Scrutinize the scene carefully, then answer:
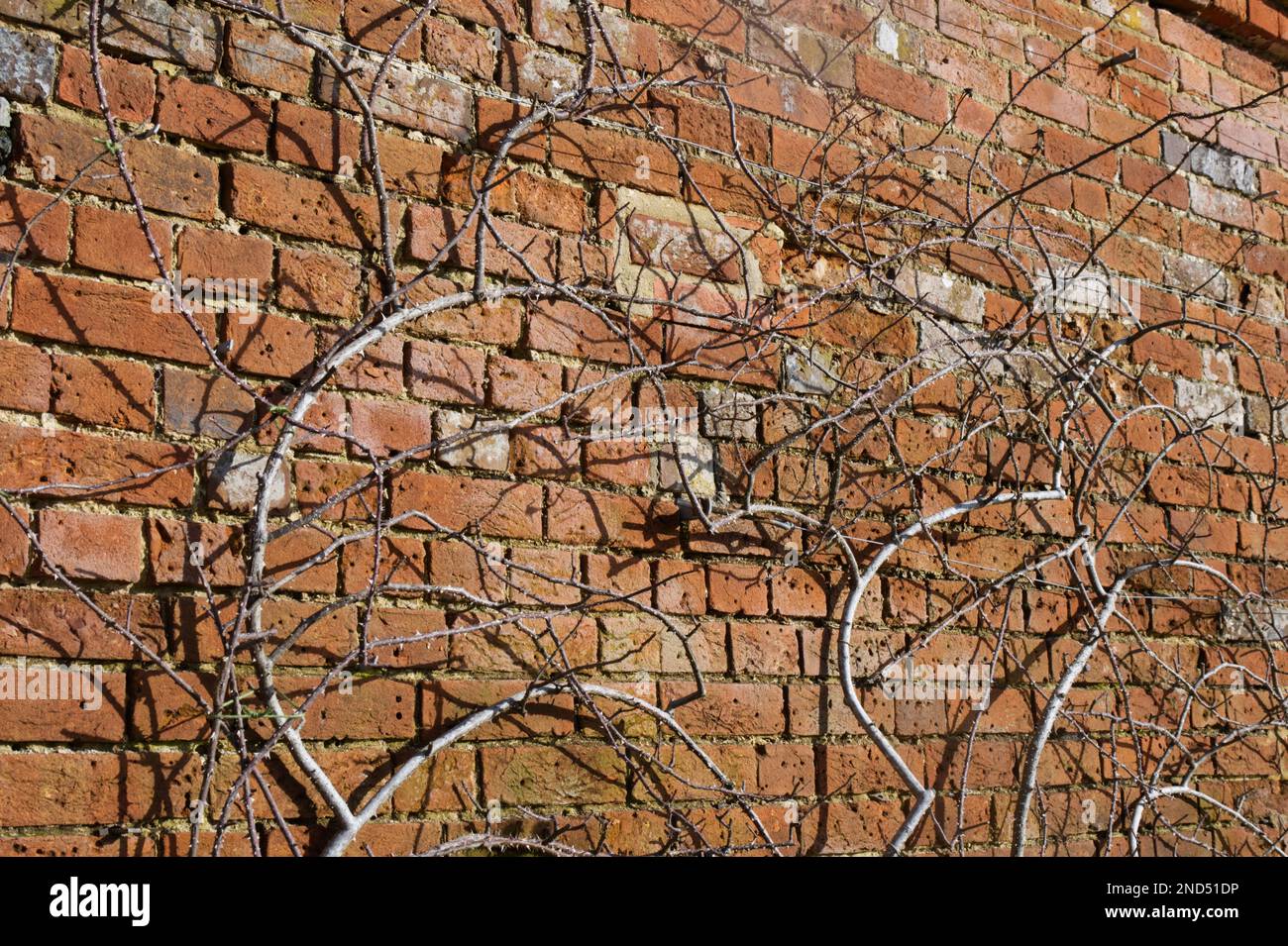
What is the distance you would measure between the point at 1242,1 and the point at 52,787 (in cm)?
307

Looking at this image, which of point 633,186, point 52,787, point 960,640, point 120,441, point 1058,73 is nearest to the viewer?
point 52,787

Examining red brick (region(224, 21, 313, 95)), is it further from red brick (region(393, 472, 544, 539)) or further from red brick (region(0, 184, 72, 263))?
red brick (region(393, 472, 544, 539))

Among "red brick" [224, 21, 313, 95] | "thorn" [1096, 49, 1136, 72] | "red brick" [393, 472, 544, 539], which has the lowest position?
"red brick" [393, 472, 544, 539]

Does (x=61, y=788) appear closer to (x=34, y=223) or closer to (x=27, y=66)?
(x=34, y=223)

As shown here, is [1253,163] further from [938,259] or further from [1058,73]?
[938,259]

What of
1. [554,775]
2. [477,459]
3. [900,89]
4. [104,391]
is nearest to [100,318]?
[104,391]

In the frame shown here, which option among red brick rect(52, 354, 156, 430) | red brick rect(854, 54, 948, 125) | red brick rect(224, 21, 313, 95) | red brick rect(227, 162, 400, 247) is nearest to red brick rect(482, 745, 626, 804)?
red brick rect(52, 354, 156, 430)

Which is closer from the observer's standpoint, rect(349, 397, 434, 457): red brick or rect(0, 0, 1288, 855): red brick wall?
rect(0, 0, 1288, 855): red brick wall

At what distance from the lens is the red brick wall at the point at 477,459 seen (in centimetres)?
164

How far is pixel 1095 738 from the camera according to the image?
2.42 m

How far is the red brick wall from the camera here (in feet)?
5.37

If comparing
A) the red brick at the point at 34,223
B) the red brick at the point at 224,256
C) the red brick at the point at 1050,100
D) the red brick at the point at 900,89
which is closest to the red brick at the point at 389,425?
the red brick at the point at 224,256

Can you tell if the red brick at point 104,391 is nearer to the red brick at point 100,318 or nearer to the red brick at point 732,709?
the red brick at point 100,318

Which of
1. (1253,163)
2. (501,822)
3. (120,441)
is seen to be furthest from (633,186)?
(1253,163)
